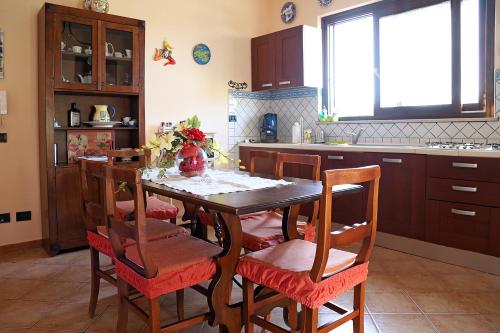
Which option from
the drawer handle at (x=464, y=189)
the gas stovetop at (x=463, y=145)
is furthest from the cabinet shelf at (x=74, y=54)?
the drawer handle at (x=464, y=189)

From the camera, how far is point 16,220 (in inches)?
134

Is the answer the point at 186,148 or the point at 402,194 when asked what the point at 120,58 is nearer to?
the point at 186,148

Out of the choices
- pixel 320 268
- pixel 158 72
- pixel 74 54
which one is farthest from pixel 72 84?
pixel 320 268

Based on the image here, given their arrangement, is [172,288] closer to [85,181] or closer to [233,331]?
[233,331]

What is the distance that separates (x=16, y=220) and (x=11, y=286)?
0.92 metres

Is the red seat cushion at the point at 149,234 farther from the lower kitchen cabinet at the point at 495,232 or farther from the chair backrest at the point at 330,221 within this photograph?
the lower kitchen cabinet at the point at 495,232

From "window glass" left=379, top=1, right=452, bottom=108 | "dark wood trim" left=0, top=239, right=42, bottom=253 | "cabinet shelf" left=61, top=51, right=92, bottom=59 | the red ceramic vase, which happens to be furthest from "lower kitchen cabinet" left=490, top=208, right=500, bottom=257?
"dark wood trim" left=0, top=239, right=42, bottom=253

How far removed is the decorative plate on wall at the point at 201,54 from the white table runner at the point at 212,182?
213 centimetres

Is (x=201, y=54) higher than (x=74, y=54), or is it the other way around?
(x=201, y=54)

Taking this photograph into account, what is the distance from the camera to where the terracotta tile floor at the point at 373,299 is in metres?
2.12

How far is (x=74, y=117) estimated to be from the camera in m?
3.49

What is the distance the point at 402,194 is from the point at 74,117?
9.13 ft

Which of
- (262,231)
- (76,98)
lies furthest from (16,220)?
(262,231)

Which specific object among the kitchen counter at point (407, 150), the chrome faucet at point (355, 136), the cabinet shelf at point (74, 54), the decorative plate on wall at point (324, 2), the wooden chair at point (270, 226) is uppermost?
the decorative plate on wall at point (324, 2)
